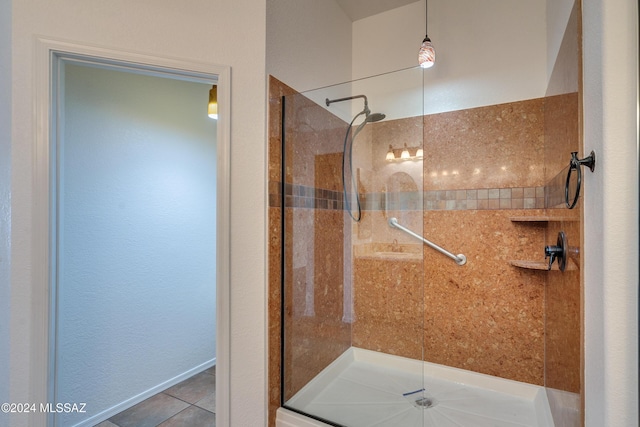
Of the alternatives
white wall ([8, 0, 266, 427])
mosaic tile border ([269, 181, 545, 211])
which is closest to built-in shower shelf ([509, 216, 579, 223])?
mosaic tile border ([269, 181, 545, 211])

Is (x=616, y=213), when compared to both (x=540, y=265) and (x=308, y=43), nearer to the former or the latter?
(x=540, y=265)

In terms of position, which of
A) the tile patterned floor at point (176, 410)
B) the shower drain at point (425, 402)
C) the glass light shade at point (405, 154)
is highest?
the glass light shade at point (405, 154)

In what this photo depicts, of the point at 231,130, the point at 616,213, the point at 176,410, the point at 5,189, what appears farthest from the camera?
the point at 176,410

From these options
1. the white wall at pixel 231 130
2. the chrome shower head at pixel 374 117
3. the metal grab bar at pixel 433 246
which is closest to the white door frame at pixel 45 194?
the white wall at pixel 231 130

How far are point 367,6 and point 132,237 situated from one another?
2.44 metres

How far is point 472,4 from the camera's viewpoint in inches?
81.0

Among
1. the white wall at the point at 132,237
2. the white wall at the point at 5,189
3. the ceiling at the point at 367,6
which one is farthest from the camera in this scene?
the ceiling at the point at 367,6

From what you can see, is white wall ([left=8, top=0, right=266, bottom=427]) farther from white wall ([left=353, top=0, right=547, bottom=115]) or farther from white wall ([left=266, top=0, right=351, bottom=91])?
Answer: white wall ([left=353, top=0, right=547, bottom=115])

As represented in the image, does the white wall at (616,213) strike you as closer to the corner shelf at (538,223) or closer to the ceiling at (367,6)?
the corner shelf at (538,223)

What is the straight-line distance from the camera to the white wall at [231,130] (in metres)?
1.17

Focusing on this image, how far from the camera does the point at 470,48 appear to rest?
206 centimetres

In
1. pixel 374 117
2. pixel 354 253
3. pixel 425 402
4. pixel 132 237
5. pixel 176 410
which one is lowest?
pixel 176 410

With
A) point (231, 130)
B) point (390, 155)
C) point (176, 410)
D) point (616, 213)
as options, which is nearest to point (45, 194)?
point (231, 130)

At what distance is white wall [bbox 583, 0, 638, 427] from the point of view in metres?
0.74
